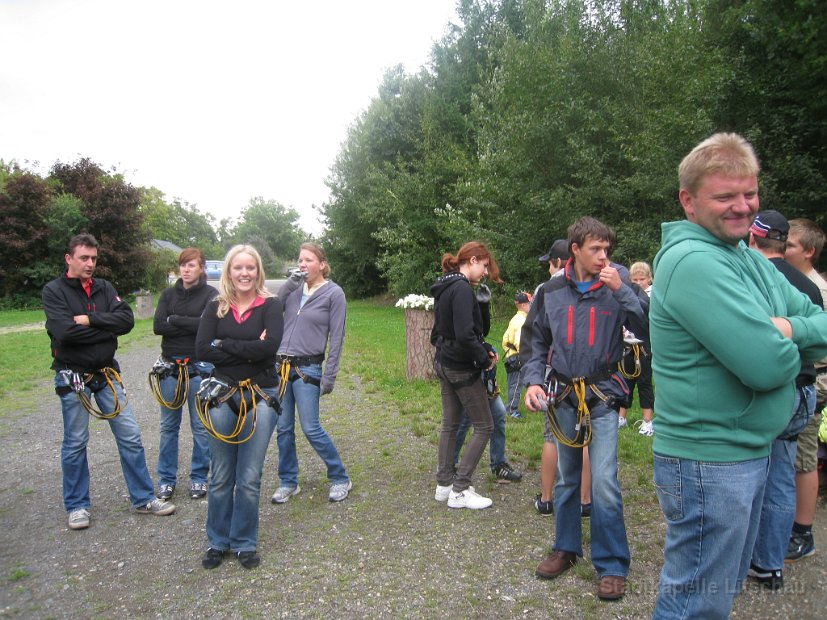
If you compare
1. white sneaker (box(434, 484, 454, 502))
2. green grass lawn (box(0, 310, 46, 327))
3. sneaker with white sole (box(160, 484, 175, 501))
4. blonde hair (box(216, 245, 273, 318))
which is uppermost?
blonde hair (box(216, 245, 273, 318))

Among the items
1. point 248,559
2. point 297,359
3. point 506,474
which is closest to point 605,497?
point 506,474

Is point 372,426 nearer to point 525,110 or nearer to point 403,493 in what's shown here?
point 403,493

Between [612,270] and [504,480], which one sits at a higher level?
[612,270]

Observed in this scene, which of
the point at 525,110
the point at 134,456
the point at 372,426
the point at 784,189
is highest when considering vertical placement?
the point at 525,110

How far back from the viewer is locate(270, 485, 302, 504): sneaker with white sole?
507cm

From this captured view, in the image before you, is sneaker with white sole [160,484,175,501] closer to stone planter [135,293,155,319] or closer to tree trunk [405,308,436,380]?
tree trunk [405,308,436,380]

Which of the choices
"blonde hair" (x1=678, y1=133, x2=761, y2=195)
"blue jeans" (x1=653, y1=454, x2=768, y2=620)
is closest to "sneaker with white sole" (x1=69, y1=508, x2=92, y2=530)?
"blue jeans" (x1=653, y1=454, x2=768, y2=620)

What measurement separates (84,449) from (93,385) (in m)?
0.51

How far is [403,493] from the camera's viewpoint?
5.21 metres

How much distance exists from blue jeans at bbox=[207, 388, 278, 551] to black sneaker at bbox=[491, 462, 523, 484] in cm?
225

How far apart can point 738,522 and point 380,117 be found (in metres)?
26.2

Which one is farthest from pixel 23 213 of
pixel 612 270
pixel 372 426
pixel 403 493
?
pixel 612 270

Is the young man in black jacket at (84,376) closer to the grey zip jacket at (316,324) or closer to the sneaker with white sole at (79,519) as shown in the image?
the sneaker with white sole at (79,519)

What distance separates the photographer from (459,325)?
4590mm
